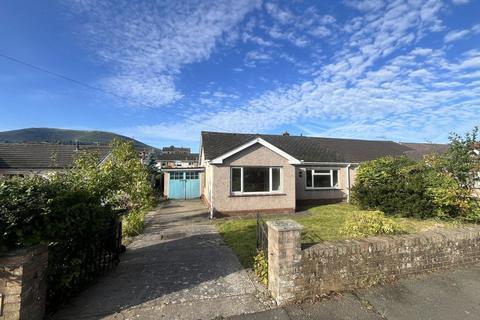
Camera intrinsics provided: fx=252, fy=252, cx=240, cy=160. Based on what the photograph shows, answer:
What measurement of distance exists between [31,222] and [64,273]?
52.8 inches

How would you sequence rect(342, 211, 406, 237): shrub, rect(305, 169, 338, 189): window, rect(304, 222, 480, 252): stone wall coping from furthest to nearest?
rect(305, 169, 338, 189): window
rect(342, 211, 406, 237): shrub
rect(304, 222, 480, 252): stone wall coping

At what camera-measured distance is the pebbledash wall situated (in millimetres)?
→ 4242

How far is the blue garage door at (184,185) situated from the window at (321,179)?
32.9 ft

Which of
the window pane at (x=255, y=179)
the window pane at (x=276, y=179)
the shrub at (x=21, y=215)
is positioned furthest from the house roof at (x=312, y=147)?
the shrub at (x=21, y=215)

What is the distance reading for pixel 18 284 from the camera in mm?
3363

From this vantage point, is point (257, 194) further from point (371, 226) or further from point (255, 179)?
point (371, 226)

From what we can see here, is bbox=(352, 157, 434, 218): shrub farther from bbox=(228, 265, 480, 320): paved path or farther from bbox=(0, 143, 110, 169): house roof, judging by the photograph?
bbox=(0, 143, 110, 169): house roof

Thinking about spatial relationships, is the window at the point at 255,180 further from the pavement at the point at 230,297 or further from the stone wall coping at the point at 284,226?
the stone wall coping at the point at 284,226

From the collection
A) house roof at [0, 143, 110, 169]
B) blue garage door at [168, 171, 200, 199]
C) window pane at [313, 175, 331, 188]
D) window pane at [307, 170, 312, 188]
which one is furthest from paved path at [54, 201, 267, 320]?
house roof at [0, 143, 110, 169]

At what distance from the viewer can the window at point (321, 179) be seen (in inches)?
685

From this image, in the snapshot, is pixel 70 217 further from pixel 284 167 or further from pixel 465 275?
pixel 284 167

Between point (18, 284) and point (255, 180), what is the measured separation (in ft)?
36.1

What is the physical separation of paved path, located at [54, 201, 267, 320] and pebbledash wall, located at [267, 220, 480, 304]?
0.72 metres

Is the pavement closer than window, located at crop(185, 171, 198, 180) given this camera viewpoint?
Yes
